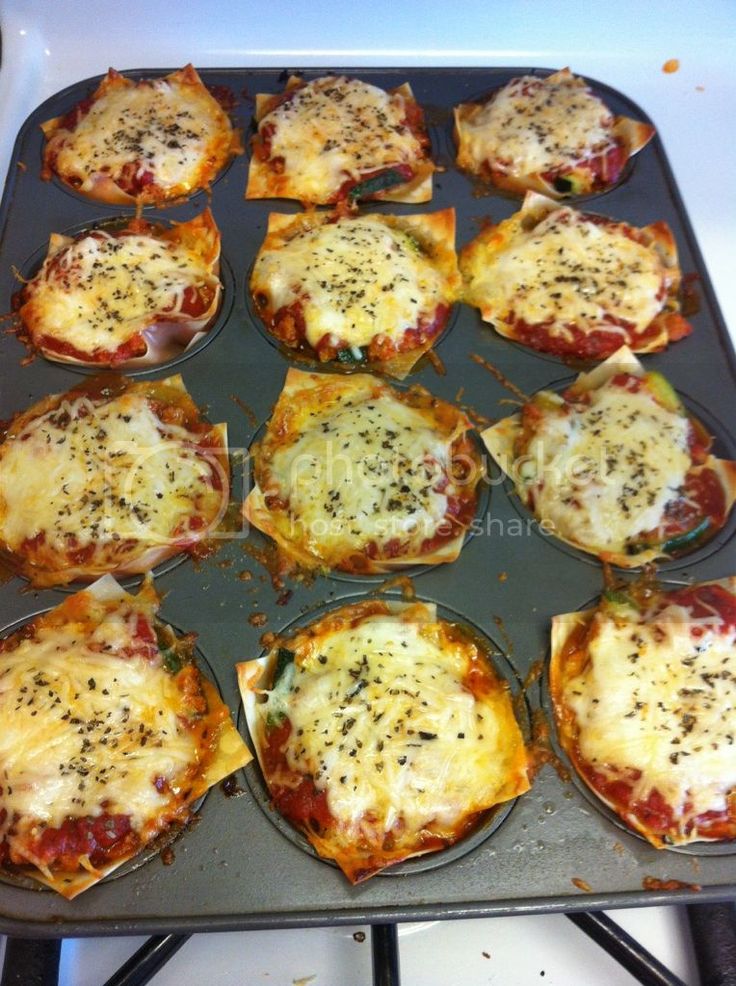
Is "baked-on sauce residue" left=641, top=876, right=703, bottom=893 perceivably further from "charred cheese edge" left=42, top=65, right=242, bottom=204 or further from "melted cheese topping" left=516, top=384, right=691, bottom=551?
"charred cheese edge" left=42, top=65, right=242, bottom=204

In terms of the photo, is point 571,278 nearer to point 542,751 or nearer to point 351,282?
point 351,282

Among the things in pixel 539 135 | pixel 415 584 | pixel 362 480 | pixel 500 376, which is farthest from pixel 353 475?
pixel 539 135

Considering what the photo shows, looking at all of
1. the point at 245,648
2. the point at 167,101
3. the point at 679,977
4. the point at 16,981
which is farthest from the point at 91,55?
the point at 679,977

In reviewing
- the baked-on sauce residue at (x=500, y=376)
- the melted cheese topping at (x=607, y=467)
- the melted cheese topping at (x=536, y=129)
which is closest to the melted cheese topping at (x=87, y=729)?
the melted cheese topping at (x=607, y=467)

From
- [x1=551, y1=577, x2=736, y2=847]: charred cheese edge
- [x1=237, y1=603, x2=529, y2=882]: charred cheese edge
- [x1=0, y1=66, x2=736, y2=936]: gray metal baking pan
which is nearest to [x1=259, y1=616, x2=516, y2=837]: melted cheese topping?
[x1=237, y1=603, x2=529, y2=882]: charred cheese edge

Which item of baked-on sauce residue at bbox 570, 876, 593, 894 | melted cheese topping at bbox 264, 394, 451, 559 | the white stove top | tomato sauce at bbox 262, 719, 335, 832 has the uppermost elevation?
the white stove top

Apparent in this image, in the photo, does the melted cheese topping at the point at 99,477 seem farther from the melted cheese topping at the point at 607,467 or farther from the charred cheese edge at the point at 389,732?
the melted cheese topping at the point at 607,467
